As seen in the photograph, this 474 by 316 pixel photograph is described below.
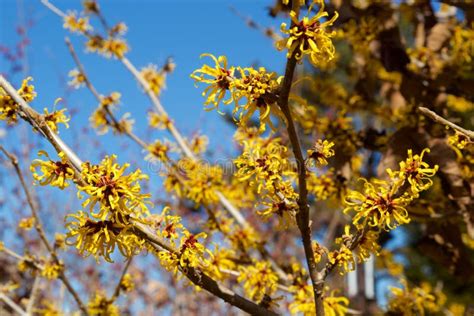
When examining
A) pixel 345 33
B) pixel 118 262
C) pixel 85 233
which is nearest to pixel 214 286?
pixel 85 233

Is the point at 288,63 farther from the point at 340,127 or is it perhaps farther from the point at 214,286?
the point at 340,127

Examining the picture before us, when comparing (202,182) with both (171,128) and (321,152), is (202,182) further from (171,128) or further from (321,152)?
(321,152)

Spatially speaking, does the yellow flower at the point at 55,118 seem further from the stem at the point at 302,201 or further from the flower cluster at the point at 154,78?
the flower cluster at the point at 154,78

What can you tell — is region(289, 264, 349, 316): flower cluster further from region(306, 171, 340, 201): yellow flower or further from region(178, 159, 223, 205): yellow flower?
region(178, 159, 223, 205): yellow flower

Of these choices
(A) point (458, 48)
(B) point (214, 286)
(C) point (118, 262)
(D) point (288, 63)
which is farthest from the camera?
(C) point (118, 262)

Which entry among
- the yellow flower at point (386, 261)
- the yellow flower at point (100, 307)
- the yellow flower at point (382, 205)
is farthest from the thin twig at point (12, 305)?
the yellow flower at point (386, 261)

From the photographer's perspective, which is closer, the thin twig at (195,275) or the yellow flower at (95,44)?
the thin twig at (195,275)

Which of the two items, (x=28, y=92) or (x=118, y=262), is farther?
(x=118, y=262)
